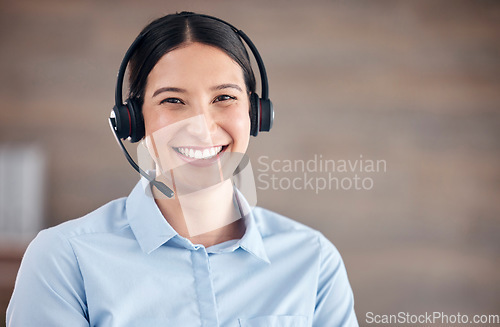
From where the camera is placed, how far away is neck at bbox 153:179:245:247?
3.67 ft

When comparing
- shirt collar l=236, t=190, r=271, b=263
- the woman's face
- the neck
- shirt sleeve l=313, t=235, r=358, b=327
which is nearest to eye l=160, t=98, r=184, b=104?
the woman's face

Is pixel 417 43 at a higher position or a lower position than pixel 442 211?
higher

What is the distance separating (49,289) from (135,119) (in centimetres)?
39

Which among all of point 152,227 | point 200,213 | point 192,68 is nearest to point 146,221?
point 152,227

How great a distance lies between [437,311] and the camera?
6.73 ft

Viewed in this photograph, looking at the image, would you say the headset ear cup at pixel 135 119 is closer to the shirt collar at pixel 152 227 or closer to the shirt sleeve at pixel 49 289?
the shirt collar at pixel 152 227

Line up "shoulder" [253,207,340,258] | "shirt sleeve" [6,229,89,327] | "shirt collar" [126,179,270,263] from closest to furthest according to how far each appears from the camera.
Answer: "shirt sleeve" [6,229,89,327] < "shirt collar" [126,179,270,263] < "shoulder" [253,207,340,258]

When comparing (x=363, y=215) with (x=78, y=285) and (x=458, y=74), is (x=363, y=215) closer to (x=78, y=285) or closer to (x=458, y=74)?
(x=458, y=74)

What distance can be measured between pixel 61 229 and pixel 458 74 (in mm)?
1669

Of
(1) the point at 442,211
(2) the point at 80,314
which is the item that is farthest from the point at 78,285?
(1) the point at 442,211

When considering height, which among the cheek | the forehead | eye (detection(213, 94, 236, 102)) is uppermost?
the forehead

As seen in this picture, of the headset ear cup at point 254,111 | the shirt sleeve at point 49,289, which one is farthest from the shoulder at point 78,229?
the headset ear cup at point 254,111

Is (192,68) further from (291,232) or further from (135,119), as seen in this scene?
(291,232)

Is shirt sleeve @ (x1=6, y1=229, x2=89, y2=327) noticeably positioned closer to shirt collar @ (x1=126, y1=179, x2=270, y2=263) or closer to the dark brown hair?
shirt collar @ (x1=126, y1=179, x2=270, y2=263)
